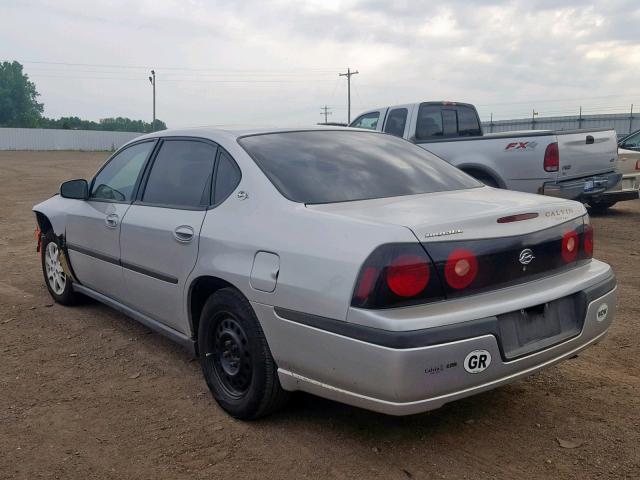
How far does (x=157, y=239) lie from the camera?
3.85 metres

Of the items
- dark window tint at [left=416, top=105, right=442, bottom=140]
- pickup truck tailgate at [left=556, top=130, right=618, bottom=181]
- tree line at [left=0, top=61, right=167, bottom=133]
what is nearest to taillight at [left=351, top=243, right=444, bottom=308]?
pickup truck tailgate at [left=556, top=130, right=618, bottom=181]

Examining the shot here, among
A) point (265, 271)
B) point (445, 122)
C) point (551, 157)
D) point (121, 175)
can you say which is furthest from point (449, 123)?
point (265, 271)

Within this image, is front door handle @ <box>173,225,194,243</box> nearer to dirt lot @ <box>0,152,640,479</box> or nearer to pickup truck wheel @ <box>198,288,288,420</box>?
pickup truck wheel @ <box>198,288,288,420</box>

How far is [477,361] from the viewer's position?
2.66 metres

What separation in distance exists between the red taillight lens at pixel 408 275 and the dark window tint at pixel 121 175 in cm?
245

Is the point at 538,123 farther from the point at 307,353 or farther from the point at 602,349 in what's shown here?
the point at 307,353

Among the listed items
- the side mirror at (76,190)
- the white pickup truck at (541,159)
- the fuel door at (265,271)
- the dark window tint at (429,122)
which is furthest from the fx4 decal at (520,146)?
the fuel door at (265,271)

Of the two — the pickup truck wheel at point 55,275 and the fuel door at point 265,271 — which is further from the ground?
the fuel door at point 265,271

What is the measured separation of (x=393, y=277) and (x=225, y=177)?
1.40 meters

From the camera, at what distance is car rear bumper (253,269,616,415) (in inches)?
101

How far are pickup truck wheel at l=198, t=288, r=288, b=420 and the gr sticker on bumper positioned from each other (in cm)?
97

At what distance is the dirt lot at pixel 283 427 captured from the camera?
9.55 ft

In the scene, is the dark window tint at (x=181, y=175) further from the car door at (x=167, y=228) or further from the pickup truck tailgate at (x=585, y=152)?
the pickup truck tailgate at (x=585, y=152)

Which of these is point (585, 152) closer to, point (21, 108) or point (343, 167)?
point (343, 167)
